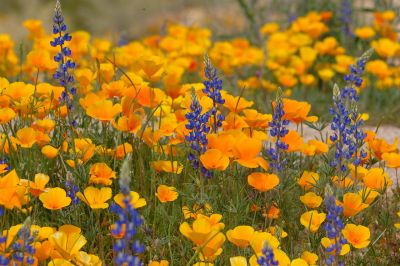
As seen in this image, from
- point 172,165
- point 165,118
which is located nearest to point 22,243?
point 172,165

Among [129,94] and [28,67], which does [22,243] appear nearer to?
[129,94]

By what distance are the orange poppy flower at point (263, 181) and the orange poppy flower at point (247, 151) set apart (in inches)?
2.0

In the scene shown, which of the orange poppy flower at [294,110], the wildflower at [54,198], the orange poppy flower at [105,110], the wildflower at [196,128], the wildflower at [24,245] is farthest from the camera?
the orange poppy flower at [294,110]

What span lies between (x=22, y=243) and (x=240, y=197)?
1.03 m

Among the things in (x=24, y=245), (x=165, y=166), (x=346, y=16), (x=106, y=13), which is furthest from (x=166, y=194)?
(x=106, y=13)

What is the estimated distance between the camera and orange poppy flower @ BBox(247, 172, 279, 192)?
269cm

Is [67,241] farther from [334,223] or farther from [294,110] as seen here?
[294,110]

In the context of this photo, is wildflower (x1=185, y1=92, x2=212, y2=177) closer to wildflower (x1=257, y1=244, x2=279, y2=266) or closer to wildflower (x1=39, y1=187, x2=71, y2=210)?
wildflower (x1=39, y1=187, x2=71, y2=210)

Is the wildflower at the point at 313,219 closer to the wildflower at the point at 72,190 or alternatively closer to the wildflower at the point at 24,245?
the wildflower at the point at 72,190

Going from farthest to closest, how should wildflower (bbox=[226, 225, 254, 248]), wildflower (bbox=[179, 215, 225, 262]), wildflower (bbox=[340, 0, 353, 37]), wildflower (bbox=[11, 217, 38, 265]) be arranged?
1. wildflower (bbox=[340, 0, 353, 37])
2. wildflower (bbox=[226, 225, 254, 248])
3. wildflower (bbox=[179, 215, 225, 262])
4. wildflower (bbox=[11, 217, 38, 265])

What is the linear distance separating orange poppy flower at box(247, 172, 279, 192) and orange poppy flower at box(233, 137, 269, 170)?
0.05 meters

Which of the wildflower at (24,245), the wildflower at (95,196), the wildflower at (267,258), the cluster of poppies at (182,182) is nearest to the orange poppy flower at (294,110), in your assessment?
the cluster of poppies at (182,182)

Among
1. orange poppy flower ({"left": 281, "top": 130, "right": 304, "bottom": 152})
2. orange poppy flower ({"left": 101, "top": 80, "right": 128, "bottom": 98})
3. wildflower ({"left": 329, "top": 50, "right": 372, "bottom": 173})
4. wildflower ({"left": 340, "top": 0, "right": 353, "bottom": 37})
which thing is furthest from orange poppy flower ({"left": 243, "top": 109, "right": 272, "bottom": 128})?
wildflower ({"left": 340, "top": 0, "right": 353, "bottom": 37})

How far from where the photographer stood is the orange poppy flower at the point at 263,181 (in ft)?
8.82
